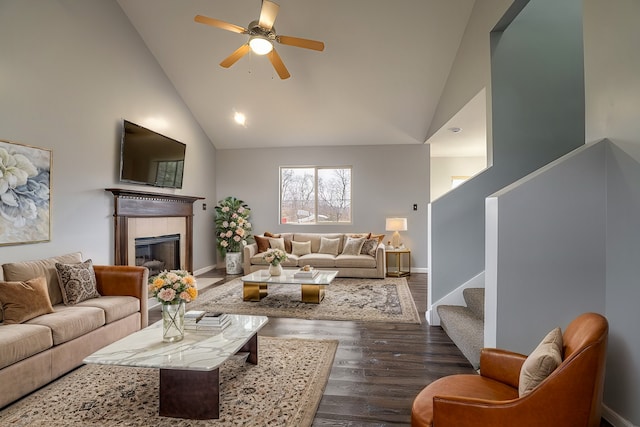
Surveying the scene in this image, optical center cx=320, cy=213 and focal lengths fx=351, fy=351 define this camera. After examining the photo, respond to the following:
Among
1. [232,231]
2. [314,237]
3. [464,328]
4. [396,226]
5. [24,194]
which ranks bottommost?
[464,328]

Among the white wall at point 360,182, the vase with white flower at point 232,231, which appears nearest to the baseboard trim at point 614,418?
the white wall at point 360,182

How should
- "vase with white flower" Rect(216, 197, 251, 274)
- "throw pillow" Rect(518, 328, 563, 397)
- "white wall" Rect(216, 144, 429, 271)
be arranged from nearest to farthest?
1. "throw pillow" Rect(518, 328, 563, 397)
2. "vase with white flower" Rect(216, 197, 251, 274)
3. "white wall" Rect(216, 144, 429, 271)

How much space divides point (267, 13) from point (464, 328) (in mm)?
3533

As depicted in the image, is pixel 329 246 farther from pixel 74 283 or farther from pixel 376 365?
pixel 74 283

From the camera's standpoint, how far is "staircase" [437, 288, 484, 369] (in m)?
2.88

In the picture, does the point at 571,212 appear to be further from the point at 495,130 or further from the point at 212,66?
the point at 212,66

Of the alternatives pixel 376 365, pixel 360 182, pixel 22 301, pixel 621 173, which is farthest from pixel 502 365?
pixel 360 182

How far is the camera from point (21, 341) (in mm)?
2414

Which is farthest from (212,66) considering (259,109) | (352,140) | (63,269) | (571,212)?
(571,212)

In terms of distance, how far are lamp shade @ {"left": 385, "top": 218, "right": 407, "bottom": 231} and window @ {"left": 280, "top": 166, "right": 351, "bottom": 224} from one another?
96 centimetres

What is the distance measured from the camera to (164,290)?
2443 millimetres

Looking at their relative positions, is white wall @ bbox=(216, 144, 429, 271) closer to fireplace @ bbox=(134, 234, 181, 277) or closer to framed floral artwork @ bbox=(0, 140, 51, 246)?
fireplace @ bbox=(134, 234, 181, 277)

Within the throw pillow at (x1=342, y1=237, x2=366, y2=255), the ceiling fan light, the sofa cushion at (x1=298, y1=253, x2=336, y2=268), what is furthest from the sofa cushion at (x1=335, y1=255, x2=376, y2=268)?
the ceiling fan light

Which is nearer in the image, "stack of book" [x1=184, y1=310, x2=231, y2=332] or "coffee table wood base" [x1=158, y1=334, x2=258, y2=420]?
"coffee table wood base" [x1=158, y1=334, x2=258, y2=420]
